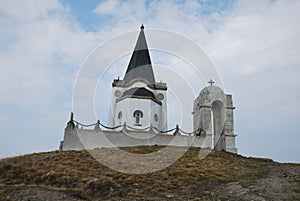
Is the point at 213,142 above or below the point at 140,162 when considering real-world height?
above

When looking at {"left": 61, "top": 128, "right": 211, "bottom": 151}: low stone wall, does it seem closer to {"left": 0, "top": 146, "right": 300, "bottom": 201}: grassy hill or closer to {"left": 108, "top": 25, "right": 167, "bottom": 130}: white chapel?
{"left": 0, "top": 146, "right": 300, "bottom": 201}: grassy hill

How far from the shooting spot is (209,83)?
21.1 m

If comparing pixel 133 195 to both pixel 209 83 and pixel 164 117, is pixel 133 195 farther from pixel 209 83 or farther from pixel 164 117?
pixel 164 117

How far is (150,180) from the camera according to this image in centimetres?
1224

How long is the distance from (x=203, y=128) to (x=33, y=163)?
1101 centimetres

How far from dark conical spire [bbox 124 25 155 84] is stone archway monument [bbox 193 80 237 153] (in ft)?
36.2

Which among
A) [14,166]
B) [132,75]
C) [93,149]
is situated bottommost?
[14,166]

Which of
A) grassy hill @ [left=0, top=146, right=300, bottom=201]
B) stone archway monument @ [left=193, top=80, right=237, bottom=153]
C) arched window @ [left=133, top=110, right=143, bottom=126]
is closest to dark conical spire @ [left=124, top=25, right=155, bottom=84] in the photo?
arched window @ [left=133, top=110, right=143, bottom=126]

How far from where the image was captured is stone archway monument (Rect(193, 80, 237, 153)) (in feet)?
65.9

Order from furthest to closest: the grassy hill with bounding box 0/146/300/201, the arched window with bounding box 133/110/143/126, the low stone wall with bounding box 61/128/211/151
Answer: the arched window with bounding box 133/110/143/126 → the low stone wall with bounding box 61/128/211/151 → the grassy hill with bounding box 0/146/300/201

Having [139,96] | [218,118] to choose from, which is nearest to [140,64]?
[139,96]

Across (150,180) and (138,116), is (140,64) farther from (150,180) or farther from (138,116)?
(150,180)

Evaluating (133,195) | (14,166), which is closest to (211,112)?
(133,195)

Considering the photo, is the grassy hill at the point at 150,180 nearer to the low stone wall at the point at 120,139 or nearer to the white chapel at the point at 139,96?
the low stone wall at the point at 120,139
